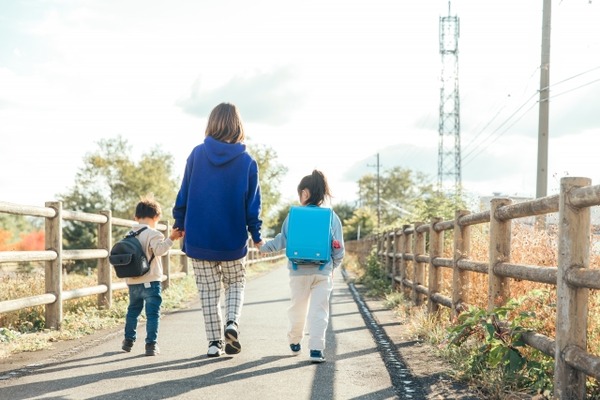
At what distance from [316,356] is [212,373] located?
100 centimetres

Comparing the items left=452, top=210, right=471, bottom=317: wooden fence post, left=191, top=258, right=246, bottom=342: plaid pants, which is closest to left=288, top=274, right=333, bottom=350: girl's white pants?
left=191, top=258, right=246, bottom=342: plaid pants

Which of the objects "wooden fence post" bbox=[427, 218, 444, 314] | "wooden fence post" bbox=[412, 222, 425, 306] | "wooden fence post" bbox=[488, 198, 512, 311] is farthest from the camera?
"wooden fence post" bbox=[412, 222, 425, 306]

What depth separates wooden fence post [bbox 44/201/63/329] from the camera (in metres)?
7.64

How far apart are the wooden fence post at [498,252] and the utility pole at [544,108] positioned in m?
13.6

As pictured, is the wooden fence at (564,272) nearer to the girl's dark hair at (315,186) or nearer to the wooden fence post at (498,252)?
the wooden fence post at (498,252)

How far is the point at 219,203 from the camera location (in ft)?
19.5

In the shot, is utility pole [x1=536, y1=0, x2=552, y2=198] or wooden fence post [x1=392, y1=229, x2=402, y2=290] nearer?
wooden fence post [x1=392, y1=229, x2=402, y2=290]

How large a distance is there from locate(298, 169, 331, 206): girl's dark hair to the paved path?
139 cm

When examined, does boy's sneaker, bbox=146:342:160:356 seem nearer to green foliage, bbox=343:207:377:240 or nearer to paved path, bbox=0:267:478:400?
paved path, bbox=0:267:478:400

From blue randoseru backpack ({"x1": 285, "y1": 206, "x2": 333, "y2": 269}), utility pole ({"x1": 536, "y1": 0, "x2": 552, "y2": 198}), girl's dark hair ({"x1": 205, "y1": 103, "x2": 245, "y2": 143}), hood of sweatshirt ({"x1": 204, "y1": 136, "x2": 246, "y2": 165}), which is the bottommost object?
blue randoseru backpack ({"x1": 285, "y1": 206, "x2": 333, "y2": 269})

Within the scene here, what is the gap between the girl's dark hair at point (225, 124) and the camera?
6.09 metres

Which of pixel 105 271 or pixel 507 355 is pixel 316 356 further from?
pixel 105 271

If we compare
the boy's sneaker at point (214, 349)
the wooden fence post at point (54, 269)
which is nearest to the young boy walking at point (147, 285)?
the boy's sneaker at point (214, 349)

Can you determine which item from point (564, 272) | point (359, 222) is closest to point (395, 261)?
point (564, 272)
